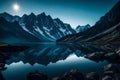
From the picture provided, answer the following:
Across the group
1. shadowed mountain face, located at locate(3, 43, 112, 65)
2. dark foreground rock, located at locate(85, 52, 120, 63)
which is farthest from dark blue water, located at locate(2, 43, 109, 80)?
dark foreground rock, located at locate(85, 52, 120, 63)

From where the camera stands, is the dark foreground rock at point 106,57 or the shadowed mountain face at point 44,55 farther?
the shadowed mountain face at point 44,55

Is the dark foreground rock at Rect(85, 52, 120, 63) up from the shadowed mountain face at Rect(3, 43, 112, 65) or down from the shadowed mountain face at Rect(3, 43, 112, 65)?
down

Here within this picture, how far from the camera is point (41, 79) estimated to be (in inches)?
1549

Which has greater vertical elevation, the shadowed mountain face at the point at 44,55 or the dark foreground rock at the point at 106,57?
the shadowed mountain face at the point at 44,55

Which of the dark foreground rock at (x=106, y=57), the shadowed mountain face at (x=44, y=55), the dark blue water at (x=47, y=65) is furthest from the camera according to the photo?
the shadowed mountain face at (x=44, y=55)

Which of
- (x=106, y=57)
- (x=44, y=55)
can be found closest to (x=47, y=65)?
(x=106, y=57)

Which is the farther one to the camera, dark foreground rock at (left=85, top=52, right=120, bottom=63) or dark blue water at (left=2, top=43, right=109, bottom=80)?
dark foreground rock at (left=85, top=52, right=120, bottom=63)

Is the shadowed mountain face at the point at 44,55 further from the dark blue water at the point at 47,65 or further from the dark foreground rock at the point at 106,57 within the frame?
the dark foreground rock at the point at 106,57

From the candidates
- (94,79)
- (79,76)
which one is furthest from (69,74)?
(94,79)

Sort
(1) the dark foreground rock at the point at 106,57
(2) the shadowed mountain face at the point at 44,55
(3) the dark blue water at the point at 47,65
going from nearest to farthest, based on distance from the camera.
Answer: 1. (3) the dark blue water at the point at 47,65
2. (1) the dark foreground rock at the point at 106,57
3. (2) the shadowed mountain face at the point at 44,55

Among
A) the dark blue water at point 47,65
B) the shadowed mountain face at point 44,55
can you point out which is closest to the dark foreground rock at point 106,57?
the dark blue water at point 47,65

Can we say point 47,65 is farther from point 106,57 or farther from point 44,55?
point 44,55

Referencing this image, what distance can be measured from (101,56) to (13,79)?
1843 inches

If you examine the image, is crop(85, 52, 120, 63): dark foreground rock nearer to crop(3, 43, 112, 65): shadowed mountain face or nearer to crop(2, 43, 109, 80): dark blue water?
crop(2, 43, 109, 80): dark blue water
